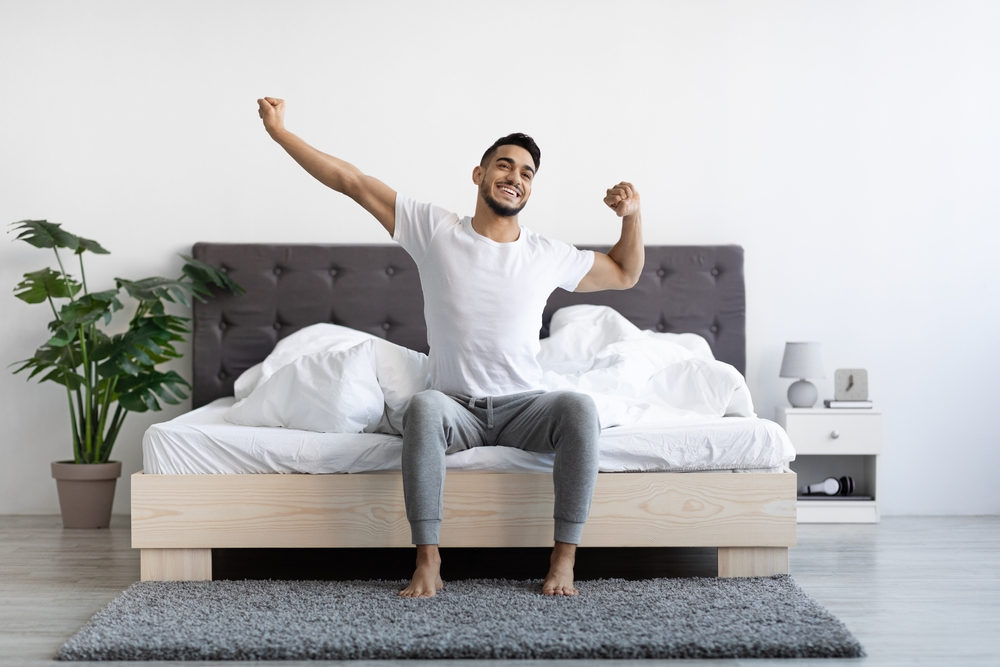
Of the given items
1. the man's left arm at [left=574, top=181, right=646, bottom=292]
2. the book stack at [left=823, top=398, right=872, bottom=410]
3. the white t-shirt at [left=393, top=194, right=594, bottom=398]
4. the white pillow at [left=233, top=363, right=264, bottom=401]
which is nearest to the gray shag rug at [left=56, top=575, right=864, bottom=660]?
the white t-shirt at [left=393, top=194, right=594, bottom=398]

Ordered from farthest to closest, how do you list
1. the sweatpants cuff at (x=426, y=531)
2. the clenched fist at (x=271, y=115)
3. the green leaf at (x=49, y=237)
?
the green leaf at (x=49, y=237) → the clenched fist at (x=271, y=115) → the sweatpants cuff at (x=426, y=531)

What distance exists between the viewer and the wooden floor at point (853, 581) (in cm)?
177

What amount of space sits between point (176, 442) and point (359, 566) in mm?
619

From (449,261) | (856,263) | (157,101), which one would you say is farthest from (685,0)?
(157,101)

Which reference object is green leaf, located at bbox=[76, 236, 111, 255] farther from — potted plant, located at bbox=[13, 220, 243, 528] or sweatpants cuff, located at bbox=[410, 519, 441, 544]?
sweatpants cuff, located at bbox=[410, 519, 441, 544]

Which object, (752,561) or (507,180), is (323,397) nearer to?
(507,180)

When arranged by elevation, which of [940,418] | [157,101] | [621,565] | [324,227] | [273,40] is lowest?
[621,565]

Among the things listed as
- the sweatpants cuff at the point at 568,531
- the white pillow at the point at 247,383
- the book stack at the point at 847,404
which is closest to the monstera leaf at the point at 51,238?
the white pillow at the point at 247,383

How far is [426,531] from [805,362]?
1782mm

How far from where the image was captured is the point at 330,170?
2156 millimetres

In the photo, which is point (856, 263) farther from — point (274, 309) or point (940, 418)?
point (274, 309)

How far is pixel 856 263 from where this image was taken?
3.37m

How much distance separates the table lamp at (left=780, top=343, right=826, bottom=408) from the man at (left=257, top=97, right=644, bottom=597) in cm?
115

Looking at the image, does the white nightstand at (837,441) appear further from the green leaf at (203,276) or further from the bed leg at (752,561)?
the green leaf at (203,276)
